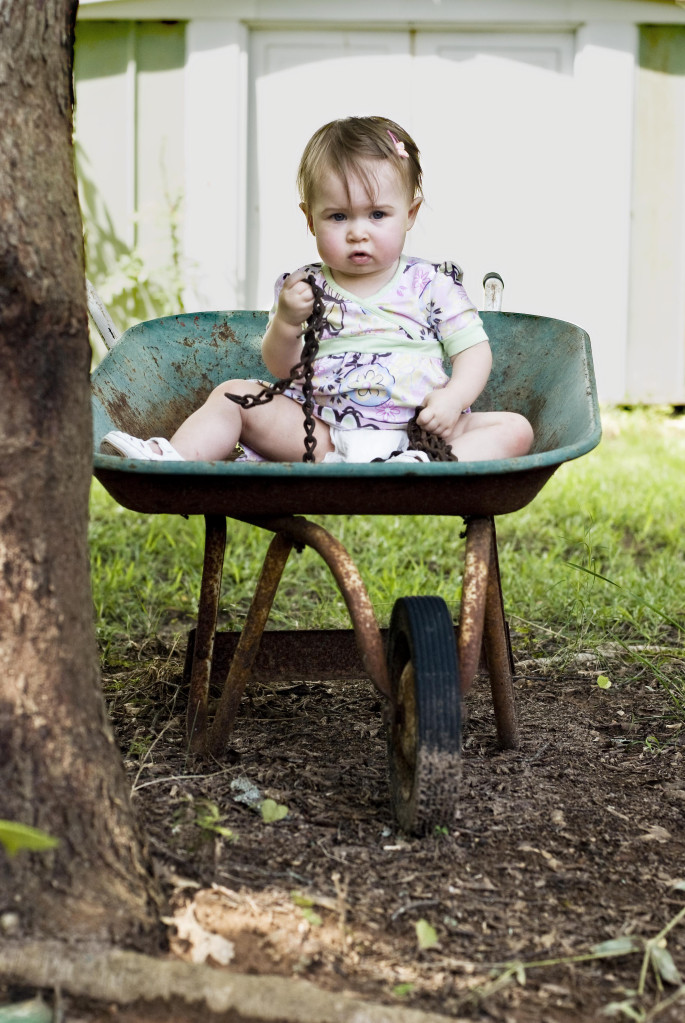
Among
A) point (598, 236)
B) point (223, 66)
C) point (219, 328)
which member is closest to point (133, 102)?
point (223, 66)

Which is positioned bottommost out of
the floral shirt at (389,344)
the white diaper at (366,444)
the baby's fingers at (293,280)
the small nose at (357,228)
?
the white diaper at (366,444)

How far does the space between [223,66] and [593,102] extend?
2.10m

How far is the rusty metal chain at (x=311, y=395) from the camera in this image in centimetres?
218

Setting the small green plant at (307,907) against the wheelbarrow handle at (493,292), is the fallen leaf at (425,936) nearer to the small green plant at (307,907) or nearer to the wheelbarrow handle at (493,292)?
the small green plant at (307,907)

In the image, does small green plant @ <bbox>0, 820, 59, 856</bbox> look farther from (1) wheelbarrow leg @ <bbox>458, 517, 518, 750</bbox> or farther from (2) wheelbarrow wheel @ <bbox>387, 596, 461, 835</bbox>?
(1) wheelbarrow leg @ <bbox>458, 517, 518, 750</bbox>

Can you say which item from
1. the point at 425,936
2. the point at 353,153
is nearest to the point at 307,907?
the point at 425,936

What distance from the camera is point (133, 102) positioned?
254 inches

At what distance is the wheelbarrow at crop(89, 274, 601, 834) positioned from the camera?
1839mm

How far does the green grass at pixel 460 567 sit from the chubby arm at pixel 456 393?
2.28ft

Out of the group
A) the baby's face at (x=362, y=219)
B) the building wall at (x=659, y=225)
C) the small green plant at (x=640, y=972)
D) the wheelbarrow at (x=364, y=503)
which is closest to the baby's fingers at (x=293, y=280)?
the baby's face at (x=362, y=219)

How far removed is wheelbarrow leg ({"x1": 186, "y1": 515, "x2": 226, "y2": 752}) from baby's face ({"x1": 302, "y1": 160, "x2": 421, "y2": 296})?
0.61m

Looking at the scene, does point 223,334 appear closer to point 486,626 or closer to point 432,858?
point 486,626

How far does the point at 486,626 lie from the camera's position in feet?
7.72

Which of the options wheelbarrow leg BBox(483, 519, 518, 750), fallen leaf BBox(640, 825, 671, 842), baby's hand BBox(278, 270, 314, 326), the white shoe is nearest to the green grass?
wheelbarrow leg BBox(483, 519, 518, 750)
